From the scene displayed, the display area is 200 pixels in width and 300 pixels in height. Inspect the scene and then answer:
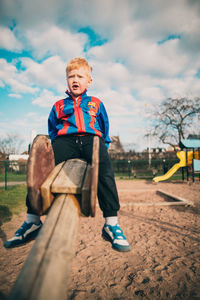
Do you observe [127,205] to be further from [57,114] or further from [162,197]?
[57,114]

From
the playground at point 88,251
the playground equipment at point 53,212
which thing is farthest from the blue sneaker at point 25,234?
the playground equipment at point 53,212

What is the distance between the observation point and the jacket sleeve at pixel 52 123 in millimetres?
1858

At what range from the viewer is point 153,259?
2348mm

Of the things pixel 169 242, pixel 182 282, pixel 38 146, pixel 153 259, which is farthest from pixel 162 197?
pixel 38 146

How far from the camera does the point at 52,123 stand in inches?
74.9

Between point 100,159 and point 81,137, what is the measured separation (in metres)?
0.29

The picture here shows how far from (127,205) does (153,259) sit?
2.50 meters

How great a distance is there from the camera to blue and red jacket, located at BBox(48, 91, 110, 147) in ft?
5.31

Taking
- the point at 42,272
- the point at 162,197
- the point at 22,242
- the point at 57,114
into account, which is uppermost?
the point at 57,114

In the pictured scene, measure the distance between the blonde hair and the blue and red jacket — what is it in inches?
9.4

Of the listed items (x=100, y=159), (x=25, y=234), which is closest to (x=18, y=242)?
(x=25, y=234)

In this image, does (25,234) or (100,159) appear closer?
(25,234)

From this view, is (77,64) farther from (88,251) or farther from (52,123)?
(88,251)

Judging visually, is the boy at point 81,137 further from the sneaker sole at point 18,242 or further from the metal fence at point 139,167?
the metal fence at point 139,167
